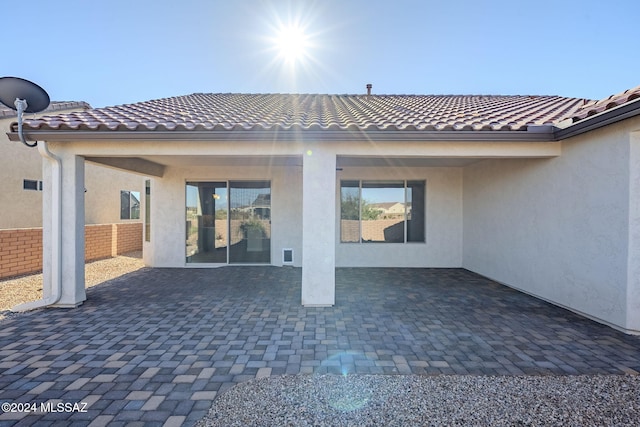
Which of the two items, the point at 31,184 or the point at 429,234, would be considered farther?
the point at 31,184

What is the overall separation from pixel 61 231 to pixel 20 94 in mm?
2475

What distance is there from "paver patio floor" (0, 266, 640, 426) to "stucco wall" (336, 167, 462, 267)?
2.60 m

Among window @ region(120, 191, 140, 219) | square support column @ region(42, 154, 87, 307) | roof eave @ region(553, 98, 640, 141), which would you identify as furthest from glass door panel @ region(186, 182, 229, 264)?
roof eave @ region(553, 98, 640, 141)

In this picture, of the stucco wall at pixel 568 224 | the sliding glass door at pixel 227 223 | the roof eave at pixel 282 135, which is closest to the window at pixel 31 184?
the sliding glass door at pixel 227 223

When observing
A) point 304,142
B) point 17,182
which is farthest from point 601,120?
point 17,182

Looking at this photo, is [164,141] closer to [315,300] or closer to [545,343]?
[315,300]

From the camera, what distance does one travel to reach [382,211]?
9.45 m

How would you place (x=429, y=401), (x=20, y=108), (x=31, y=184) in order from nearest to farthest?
1. (x=429, y=401)
2. (x=20, y=108)
3. (x=31, y=184)

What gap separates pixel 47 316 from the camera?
203 inches

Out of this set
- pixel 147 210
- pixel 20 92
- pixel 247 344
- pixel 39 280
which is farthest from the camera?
pixel 147 210

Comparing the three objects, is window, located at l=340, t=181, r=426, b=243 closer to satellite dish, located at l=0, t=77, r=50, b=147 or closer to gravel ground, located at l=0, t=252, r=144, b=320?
gravel ground, located at l=0, t=252, r=144, b=320

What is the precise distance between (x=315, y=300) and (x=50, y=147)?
565 centimetres

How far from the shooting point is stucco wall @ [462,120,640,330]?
4.59m

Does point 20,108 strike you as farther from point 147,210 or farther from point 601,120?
point 601,120
